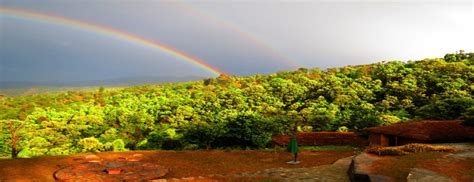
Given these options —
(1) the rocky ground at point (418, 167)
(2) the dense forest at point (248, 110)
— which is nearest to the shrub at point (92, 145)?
(2) the dense forest at point (248, 110)

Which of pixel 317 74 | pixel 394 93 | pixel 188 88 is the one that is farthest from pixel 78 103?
pixel 394 93

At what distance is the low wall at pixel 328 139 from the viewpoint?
82.3ft

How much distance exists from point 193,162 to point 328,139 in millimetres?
11555

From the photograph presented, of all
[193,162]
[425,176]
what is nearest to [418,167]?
[425,176]

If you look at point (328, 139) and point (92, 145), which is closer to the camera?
point (328, 139)

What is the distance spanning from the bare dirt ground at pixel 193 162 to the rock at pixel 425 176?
5702mm

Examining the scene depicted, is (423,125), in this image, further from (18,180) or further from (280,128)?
(18,180)

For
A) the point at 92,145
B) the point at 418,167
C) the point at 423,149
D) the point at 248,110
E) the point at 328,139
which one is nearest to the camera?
the point at 418,167

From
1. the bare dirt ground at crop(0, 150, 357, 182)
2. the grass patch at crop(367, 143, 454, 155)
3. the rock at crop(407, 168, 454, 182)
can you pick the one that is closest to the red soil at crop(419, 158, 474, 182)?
the rock at crop(407, 168, 454, 182)

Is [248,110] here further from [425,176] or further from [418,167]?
[425,176]

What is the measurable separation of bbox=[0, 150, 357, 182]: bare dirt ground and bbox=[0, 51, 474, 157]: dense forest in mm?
7995

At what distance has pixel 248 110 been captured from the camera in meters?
46.2

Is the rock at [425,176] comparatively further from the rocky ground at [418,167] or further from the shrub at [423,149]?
the shrub at [423,149]

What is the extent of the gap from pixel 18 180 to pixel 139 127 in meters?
28.6
